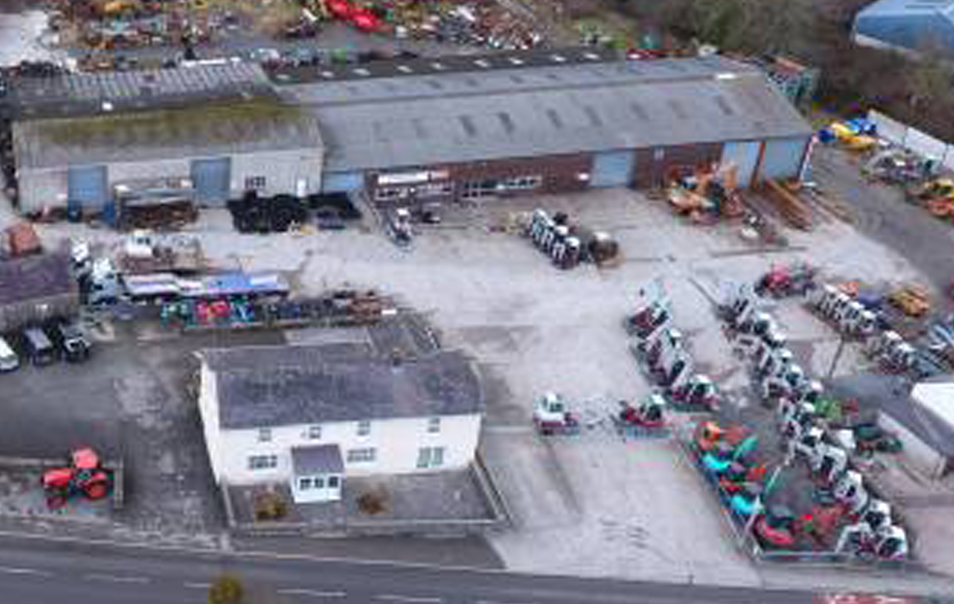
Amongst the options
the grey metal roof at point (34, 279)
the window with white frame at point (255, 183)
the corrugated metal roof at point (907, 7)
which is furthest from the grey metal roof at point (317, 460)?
the corrugated metal roof at point (907, 7)

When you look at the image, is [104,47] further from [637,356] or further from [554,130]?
[637,356]

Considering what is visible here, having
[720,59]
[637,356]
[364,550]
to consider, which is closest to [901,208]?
[720,59]

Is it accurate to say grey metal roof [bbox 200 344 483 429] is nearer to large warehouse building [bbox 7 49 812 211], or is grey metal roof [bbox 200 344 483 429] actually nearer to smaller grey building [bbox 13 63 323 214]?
smaller grey building [bbox 13 63 323 214]

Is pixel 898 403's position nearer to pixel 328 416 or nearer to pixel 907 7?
pixel 328 416

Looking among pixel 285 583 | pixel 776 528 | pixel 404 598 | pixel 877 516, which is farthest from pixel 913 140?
pixel 285 583

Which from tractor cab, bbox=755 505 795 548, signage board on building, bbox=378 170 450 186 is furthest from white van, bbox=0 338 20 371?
tractor cab, bbox=755 505 795 548

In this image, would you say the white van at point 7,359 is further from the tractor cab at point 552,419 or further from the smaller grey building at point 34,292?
the tractor cab at point 552,419
